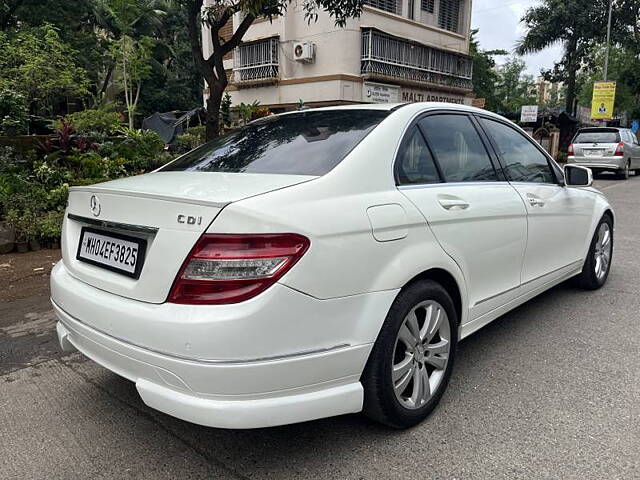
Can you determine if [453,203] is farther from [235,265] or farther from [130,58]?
[130,58]

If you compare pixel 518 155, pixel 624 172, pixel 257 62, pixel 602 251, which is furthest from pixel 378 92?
pixel 518 155

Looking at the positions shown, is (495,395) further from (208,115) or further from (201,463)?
(208,115)

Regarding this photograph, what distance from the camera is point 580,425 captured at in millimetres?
2555

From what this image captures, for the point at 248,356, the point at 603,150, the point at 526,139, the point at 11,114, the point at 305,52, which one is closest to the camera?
the point at 248,356

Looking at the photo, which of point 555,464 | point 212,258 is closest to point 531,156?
point 555,464

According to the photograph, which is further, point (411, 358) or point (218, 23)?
point (218, 23)

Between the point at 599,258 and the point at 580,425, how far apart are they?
2.70 meters

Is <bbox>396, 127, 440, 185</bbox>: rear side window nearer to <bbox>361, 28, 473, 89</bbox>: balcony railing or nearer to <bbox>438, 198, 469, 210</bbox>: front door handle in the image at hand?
<bbox>438, 198, 469, 210</bbox>: front door handle

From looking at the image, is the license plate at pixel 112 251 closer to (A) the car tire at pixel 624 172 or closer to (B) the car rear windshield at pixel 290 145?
(B) the car rear windshield at pixel 290 145

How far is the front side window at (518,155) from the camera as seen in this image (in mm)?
3484

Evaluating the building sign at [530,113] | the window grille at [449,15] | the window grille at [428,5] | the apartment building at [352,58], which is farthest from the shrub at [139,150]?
the building sign at [530,113]

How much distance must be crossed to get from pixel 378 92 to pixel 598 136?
7.23 meters

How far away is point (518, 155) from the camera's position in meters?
3.70

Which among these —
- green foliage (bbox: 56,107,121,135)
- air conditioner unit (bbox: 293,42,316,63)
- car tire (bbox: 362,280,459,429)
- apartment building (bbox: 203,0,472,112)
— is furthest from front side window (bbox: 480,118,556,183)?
air conditioner unit (bbox: 293,42,316,63)
